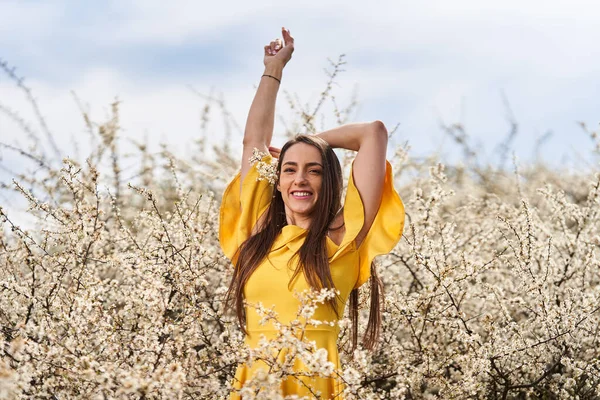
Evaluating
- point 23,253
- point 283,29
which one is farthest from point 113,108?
point 283,29

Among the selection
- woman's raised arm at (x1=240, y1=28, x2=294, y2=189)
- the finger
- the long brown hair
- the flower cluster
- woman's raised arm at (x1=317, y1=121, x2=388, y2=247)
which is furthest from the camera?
the finger

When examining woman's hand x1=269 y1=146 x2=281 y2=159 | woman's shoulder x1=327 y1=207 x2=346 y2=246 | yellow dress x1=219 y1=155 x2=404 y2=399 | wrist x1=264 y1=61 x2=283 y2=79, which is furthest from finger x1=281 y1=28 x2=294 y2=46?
woman's shoulder x1=327 y1=207 x2=346 y2=246

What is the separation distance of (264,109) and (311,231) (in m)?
0.65

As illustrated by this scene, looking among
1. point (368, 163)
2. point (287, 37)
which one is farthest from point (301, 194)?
point (287, 37)

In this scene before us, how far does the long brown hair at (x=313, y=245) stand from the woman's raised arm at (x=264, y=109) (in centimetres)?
22

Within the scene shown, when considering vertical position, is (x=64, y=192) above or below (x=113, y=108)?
below

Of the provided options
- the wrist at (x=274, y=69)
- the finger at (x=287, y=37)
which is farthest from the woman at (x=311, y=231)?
the finger at (x=287, y=37)

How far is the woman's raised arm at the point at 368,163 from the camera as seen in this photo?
2.55 meters

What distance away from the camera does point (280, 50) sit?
3029 mm

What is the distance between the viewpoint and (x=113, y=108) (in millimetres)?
5500

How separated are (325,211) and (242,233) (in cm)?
37

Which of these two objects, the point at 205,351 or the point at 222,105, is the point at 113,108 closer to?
the point at 222,105

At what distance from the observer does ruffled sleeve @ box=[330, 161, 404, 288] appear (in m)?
2.50

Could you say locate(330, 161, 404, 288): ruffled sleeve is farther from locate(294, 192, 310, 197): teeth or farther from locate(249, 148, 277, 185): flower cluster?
locate(249, 148, 277, 185): flower cluster
